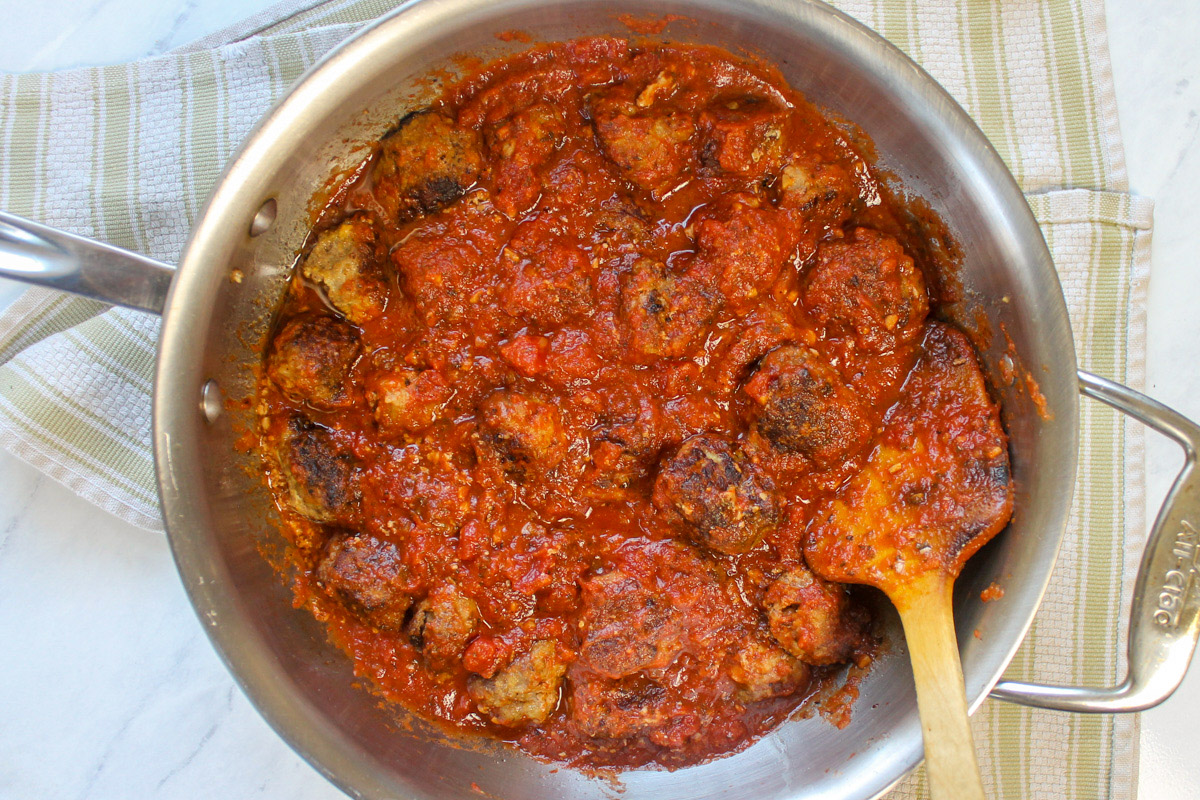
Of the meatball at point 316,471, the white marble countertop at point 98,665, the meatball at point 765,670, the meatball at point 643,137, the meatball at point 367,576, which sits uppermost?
the meatball at point 643,137

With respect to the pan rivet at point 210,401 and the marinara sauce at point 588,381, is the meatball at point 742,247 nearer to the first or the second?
the marinara sauce at point 588,381

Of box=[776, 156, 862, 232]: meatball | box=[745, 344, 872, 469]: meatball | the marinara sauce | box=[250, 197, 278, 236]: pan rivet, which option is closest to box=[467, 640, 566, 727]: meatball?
the marinara sauce

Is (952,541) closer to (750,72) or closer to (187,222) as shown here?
(750,72)

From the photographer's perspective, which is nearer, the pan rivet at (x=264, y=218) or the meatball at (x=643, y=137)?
the pan rivet at (x=264, y=218)

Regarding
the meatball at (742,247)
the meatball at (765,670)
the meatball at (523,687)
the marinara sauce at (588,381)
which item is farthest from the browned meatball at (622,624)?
the meatball at (742,247)

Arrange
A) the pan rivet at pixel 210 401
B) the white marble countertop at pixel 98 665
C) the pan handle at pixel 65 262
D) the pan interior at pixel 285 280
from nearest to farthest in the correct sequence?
the pan handle at pixel 65 262 → the pan interior at pixel 285 280 → the pan rivet at pixel 210 401 → the white marble countertop at pixel 98 665

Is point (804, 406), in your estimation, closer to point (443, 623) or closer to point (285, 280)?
point (443, 623)
